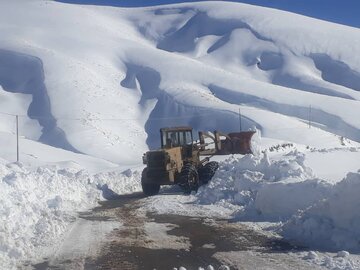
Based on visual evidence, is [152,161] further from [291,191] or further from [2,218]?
[2,218]

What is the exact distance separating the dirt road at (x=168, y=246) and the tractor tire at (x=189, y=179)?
452 centimetres

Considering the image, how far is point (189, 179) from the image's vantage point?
1984cm

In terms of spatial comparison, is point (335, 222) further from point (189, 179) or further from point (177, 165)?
point (177, 165)

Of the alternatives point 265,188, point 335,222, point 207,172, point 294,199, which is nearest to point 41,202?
point 265,188

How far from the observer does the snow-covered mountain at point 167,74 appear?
168ft

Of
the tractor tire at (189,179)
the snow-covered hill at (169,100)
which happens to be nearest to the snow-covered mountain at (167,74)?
the snow-covered hill at (169,100)

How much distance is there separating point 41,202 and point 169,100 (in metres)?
43.3

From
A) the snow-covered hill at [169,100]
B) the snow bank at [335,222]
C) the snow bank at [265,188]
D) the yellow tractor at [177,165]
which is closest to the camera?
the snow bank at [335,222]

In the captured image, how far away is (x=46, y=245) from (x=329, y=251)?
5.21m

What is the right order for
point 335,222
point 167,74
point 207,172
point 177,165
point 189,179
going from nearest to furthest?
point 335,222 → point 189,179 → point 177,165 → point 207,172 → point 167,74

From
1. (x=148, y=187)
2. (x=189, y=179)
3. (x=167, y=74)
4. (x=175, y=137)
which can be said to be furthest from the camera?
(x=167, y=74)

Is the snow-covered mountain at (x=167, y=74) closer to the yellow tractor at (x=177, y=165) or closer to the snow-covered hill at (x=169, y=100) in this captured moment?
the snow-covered hill at (x=169, y=100)

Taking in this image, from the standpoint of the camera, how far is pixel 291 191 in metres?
13.8

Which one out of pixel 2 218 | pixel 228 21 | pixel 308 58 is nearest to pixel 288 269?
pixel 2 218
